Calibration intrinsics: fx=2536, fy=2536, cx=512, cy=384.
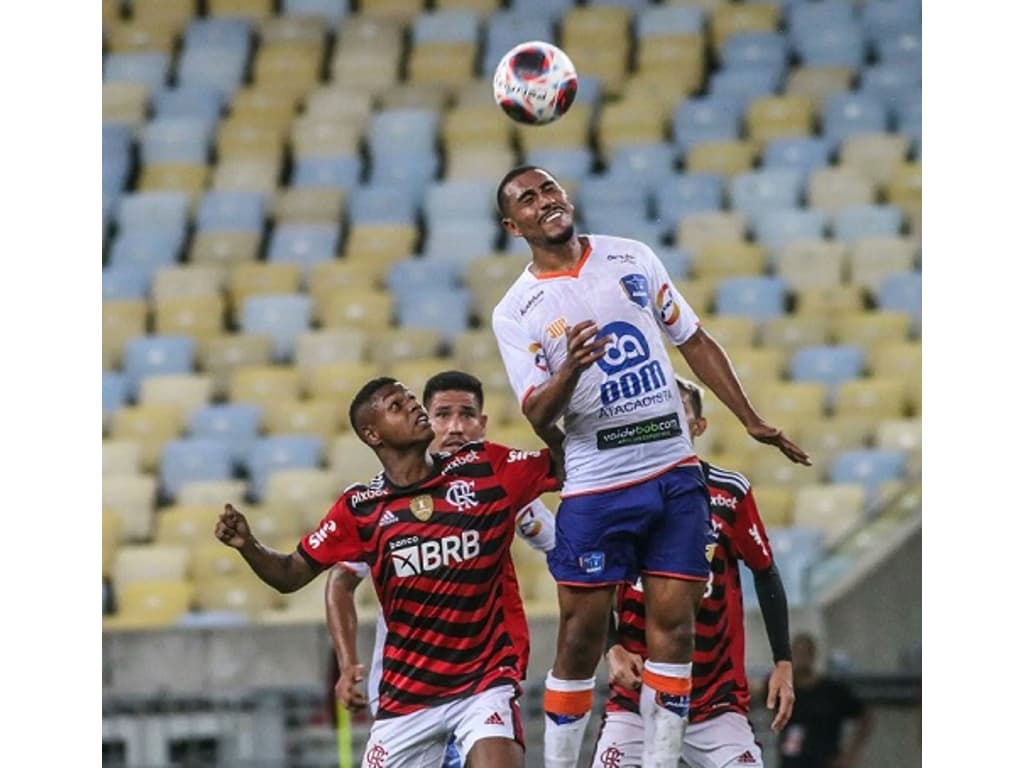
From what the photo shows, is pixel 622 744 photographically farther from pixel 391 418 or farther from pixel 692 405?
pixel 391 418

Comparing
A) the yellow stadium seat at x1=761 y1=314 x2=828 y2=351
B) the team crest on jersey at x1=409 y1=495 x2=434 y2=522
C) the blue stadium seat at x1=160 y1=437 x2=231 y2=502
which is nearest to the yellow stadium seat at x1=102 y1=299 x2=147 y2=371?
the blue stadium seat at x1=160 y1=437 x2=231 y2=502

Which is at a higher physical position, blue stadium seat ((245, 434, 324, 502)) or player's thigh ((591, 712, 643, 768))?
blue stadium seat ((245, 434, 324, 502))

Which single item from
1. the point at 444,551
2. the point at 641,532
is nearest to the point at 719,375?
the point at 641,532

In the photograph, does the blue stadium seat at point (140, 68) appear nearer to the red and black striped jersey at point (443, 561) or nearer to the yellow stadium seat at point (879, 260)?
the yellow stadium seat at point (879, 260)

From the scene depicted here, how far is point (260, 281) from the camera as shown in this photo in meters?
14.3

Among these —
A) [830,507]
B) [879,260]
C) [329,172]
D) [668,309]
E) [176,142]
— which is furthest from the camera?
[176,142]

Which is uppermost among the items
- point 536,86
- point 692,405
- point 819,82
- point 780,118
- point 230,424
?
point 819,82

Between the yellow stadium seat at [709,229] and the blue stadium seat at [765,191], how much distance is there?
0.14m

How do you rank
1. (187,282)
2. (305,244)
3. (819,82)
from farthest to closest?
(819,82) < (305,244) < (187,282)

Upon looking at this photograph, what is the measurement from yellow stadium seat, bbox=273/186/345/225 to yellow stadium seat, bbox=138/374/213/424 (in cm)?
138

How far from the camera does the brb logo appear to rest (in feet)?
22.5

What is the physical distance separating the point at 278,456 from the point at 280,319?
117 centimetres

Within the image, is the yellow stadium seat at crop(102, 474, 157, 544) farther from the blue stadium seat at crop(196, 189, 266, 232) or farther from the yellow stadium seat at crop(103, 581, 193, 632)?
the blue stadium seat at crop(196, 189, 266, 232)

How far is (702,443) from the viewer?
40.9ft
